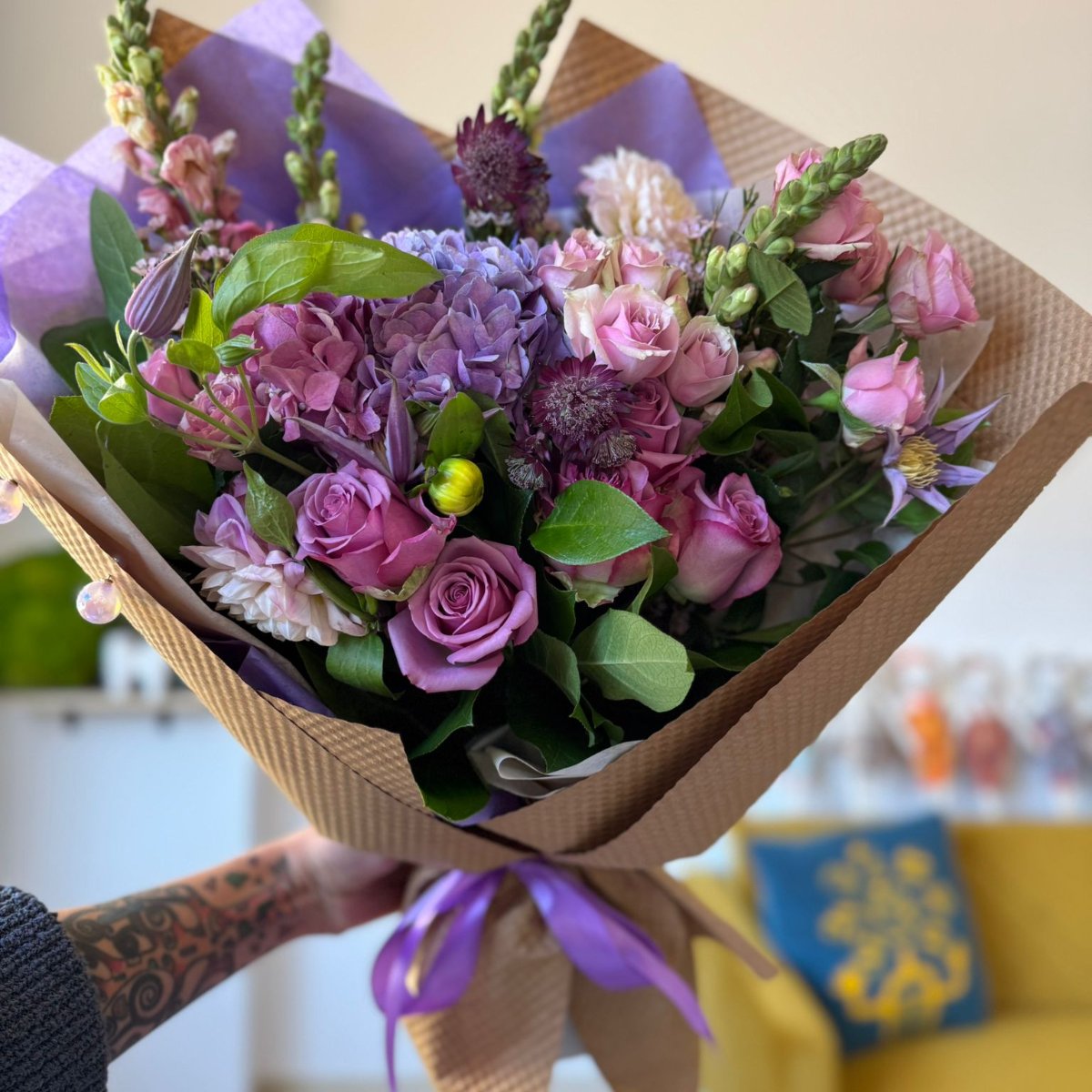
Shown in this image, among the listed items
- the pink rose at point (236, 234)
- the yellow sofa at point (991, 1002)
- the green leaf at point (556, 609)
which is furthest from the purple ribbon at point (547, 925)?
the yellow sofa at point (991, 1002)

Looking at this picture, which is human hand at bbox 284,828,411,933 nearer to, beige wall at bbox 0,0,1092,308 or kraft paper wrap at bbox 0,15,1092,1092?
kraft paper wrap at bbox 0,15,1092,1092

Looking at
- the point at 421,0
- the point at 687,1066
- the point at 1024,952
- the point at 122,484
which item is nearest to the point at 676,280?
the point at 122,484

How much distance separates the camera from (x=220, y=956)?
0.78 meters

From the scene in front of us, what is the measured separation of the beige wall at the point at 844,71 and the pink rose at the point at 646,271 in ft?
5.30

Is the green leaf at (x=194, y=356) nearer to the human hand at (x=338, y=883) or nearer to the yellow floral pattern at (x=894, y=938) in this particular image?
the human hand at (x=338, y=883)

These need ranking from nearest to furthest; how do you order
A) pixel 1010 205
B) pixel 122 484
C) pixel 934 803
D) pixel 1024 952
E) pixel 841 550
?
pixel 122 484 → pixel 841 550 → pixel 1010 205 → pixel 1024 952 → pixel 934 803

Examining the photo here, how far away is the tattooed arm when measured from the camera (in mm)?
674

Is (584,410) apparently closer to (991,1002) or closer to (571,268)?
(571,268)

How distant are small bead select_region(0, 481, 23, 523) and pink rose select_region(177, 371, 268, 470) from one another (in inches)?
3.3

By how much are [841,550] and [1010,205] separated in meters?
2.14

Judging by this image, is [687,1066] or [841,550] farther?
[687,1066]

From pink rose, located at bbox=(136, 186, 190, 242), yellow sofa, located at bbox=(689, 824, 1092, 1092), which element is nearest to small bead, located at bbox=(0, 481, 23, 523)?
pink rose, located at bbox=(136, 186, 190, 242)

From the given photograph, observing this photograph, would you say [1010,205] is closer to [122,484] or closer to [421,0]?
[421,0]

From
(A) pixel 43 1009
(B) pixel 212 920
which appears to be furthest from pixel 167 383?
(B) pixel 212 920
